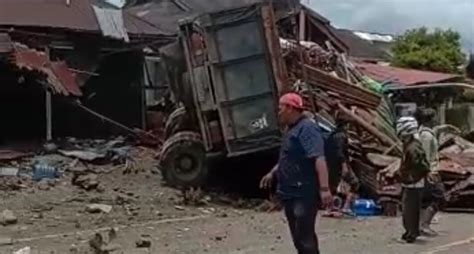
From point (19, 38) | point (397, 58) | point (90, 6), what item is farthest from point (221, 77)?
point (397, 58)

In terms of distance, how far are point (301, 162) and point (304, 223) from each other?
525 millimetres

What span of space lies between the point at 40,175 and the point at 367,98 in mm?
6350

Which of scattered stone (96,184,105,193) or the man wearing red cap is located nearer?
the man wearing red cap

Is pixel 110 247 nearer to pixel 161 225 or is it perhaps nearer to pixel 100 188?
pixel 161 225

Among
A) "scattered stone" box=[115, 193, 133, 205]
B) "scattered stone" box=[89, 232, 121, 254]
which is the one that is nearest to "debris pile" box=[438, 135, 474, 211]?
"scattered stone" box=[115, 193, 133, 205]

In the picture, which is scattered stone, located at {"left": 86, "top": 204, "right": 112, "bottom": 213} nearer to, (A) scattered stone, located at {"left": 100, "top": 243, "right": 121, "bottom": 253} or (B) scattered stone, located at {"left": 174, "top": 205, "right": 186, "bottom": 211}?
(B) scattered stone, located at {"left": 174, "top": 205, "right": 186, "bottom": 211}

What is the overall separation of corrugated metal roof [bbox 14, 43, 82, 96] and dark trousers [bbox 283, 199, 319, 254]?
44.3ft

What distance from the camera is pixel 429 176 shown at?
43.5 feet

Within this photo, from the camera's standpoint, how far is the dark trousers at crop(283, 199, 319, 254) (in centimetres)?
898

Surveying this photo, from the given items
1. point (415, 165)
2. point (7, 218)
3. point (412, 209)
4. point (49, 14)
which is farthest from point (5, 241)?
point (49, 14)

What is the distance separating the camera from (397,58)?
4481 centimetres

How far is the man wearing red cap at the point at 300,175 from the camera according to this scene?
8.95 m

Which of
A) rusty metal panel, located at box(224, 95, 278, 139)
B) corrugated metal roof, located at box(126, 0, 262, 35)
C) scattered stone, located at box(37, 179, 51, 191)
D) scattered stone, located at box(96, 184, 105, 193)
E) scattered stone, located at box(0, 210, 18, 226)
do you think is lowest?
scattered stone, located at box(0, 210, 18, 226)

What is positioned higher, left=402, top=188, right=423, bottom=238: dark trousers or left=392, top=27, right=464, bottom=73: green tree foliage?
left=392, top=27, right=464, bottom=73: green tree foliage
